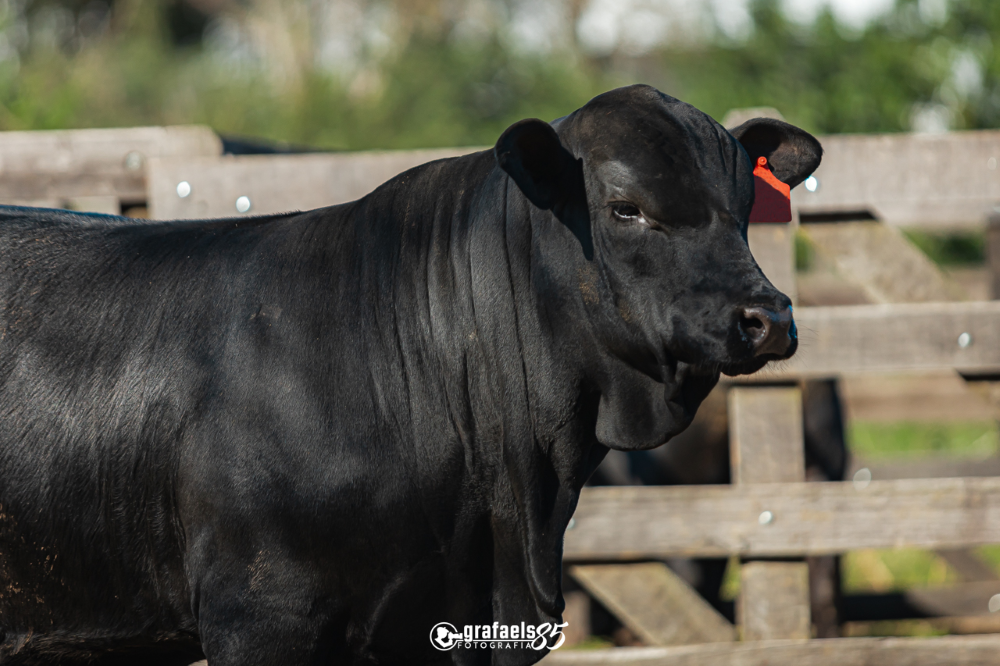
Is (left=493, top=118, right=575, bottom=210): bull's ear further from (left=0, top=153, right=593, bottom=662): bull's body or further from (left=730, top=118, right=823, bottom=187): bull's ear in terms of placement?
(left=730, top=118, right=823, bottom=187): bull's ear

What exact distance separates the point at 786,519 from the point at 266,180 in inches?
91.3

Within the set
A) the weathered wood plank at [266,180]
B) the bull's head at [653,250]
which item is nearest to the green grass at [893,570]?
the weathered wood plank at [266,180]

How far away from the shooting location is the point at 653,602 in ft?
12.7

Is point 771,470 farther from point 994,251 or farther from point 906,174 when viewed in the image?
point 994,251

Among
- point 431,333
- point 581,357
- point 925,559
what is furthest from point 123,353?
point 925,559

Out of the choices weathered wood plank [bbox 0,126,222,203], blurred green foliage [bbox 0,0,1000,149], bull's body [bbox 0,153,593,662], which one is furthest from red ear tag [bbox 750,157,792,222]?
blurred green foliage [bbox 0,0,1000,149]

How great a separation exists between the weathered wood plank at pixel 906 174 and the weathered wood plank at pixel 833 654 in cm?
163

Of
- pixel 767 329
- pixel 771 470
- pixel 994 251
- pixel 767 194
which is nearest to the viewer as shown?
pixel 767 329

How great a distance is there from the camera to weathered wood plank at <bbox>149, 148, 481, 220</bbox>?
3803 mm

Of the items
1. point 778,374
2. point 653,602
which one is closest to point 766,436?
point 778,374

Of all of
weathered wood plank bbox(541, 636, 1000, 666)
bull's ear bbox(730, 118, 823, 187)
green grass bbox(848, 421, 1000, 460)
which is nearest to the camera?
bull's ear bbox(730, 118, 823, 187)

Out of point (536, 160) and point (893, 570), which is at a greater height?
point (536, 160)

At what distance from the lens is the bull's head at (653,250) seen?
1.99 metres

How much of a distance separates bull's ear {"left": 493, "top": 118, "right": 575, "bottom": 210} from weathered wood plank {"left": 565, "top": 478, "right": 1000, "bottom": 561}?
191cm
